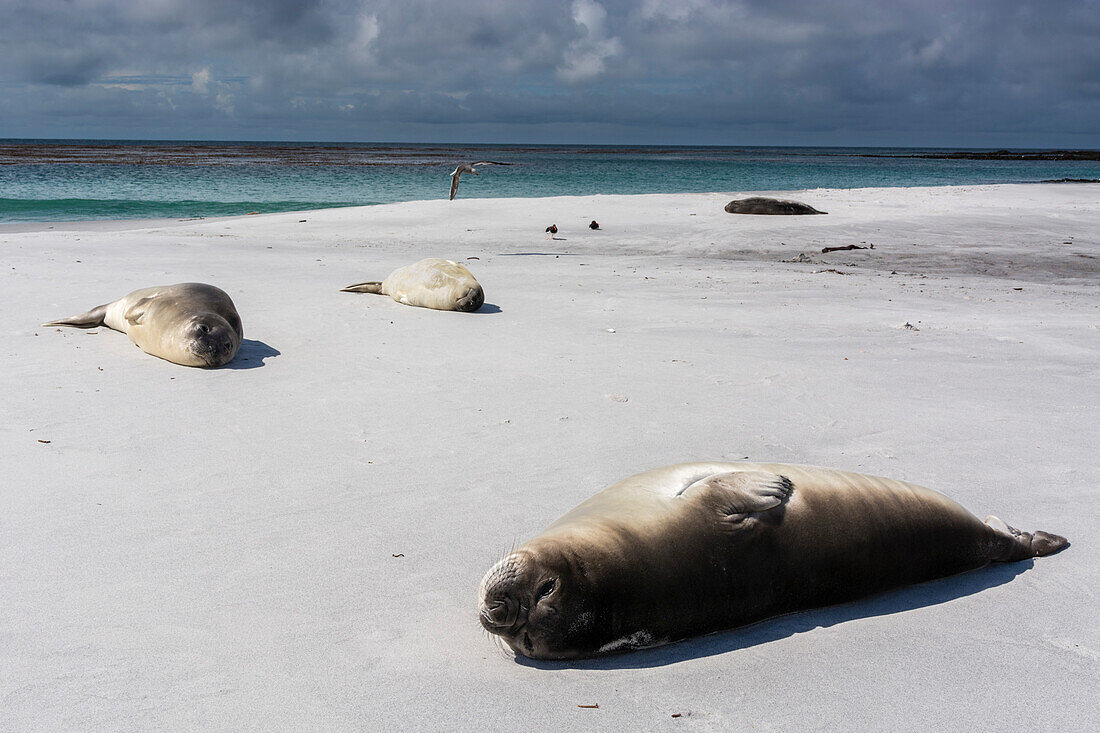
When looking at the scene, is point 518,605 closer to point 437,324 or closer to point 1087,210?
point 437,324

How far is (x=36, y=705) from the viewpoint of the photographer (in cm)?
225

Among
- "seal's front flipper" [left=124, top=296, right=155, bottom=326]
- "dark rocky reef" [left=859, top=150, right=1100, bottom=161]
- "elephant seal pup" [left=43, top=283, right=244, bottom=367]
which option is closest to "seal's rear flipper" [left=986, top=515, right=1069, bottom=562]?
"elephant seal pup" [left=43, top=283, right=244, bottom=367]

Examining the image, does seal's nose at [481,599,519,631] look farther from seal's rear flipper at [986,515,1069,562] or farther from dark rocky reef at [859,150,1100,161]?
dark rocky reef at [859,150,1100,161]

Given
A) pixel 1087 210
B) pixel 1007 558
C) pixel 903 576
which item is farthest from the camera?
pixel 1087 210

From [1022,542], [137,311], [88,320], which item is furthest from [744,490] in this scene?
[88,320]

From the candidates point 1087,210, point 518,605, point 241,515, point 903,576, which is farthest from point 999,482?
point 1087,210

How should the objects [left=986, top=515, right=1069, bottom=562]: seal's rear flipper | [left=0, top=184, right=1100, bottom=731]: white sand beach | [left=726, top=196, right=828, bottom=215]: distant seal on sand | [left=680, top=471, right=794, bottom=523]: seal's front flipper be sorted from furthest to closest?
1. [left=726, top=196, right=828, bottom=215]: distant seal on sand
2. [left=986, top=515, right=1069, bottom=562]: seal's rear flipper
3. [left=680, top=471, right=794, bottom=523]: seal's front flipper
4. [left=0, top=184, right=1100, bottom=731]: white sand beach

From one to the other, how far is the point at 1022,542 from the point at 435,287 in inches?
237

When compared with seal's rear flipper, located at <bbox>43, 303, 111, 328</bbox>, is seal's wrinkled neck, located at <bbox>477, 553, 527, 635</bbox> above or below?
below

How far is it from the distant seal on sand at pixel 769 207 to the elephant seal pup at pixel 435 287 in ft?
39.4

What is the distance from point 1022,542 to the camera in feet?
10.8

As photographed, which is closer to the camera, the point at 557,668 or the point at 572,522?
the point at 557,668

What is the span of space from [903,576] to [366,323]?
17.6 feet

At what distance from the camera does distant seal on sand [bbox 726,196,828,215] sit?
18.6 meters
